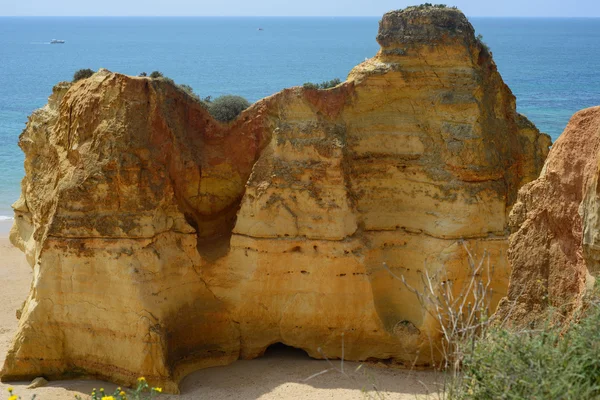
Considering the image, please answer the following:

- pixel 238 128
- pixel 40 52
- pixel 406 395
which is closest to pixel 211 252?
pixel 238 128

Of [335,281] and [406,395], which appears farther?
[335,281]

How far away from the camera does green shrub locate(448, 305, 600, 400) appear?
25.0 ft

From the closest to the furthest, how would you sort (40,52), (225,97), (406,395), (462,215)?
(406,395) < (462,215) < (225,97) < (40,52)

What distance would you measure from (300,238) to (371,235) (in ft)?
4.73

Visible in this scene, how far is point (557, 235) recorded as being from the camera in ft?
33.6

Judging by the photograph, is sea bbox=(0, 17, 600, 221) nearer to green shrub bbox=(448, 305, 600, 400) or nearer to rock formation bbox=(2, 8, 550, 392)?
rock formation bbox=(2, 8, 550, 392)

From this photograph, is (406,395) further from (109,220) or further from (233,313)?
(109,220)

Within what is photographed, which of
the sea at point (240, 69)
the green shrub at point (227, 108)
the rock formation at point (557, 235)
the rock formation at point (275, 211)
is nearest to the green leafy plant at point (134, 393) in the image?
the rock formation at point (275, 211)

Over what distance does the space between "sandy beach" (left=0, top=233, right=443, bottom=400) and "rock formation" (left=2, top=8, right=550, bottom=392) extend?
1.01 ft

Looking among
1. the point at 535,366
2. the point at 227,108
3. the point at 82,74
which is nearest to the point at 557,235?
the point at 535,366

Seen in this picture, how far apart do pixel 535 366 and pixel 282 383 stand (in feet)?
25.7

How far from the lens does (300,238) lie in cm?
1546

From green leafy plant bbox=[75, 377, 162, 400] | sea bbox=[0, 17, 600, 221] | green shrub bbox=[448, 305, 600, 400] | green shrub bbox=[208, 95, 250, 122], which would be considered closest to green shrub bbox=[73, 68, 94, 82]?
green shrub bbox=[208, 95, 250, 122]

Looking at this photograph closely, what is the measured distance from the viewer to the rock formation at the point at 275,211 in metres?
14.8
